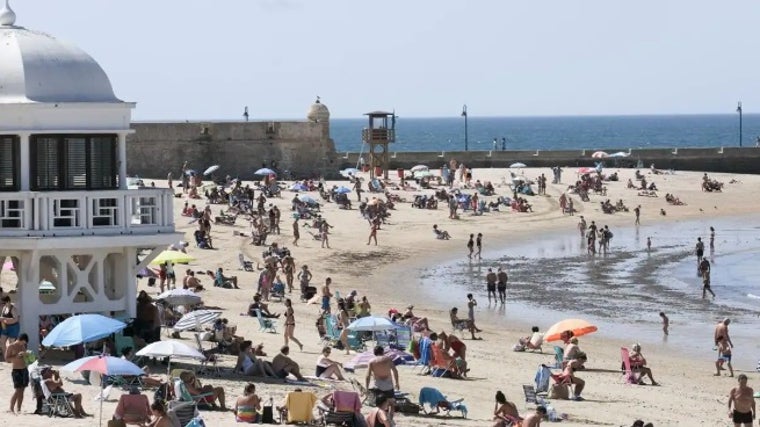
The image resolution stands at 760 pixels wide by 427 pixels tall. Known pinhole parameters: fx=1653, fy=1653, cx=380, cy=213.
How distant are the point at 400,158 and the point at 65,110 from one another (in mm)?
39959

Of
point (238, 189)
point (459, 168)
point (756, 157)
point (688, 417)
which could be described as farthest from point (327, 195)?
point (688, 417)

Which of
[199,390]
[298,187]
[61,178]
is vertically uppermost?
[61,178]

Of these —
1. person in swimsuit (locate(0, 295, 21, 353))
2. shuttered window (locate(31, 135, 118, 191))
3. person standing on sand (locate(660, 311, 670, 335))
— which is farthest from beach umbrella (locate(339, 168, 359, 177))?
person in swimsuit (locate(0, 295, 21, 353))

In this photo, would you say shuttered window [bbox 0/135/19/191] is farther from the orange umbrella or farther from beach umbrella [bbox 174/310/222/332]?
the orange umbrella

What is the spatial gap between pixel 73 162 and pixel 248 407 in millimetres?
4695

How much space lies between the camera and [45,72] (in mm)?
20312

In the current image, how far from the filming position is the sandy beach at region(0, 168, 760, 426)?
20094mm

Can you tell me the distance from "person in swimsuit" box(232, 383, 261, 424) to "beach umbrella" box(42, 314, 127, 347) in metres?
1.90

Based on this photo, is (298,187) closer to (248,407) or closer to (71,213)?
(71,213)

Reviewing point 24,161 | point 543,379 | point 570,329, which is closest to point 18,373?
point 24,161

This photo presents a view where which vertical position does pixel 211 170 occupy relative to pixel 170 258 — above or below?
above

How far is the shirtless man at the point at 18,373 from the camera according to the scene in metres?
17.4

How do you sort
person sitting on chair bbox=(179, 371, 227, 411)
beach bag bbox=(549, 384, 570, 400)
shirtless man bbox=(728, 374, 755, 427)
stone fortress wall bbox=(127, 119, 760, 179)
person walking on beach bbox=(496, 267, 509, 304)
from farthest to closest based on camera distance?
stone fortress wall bbox=(127, 119, 760, 179) → person walking on beach bbox=(496, 267, 509, 304) → beach bag bbox=(549, 384, 570, 400) → shirtless man bbox=(728, 374, 755, 427) → person sitting on chair bbox=(179, 371, 227, 411)

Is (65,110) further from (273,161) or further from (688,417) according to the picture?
(273,161)
